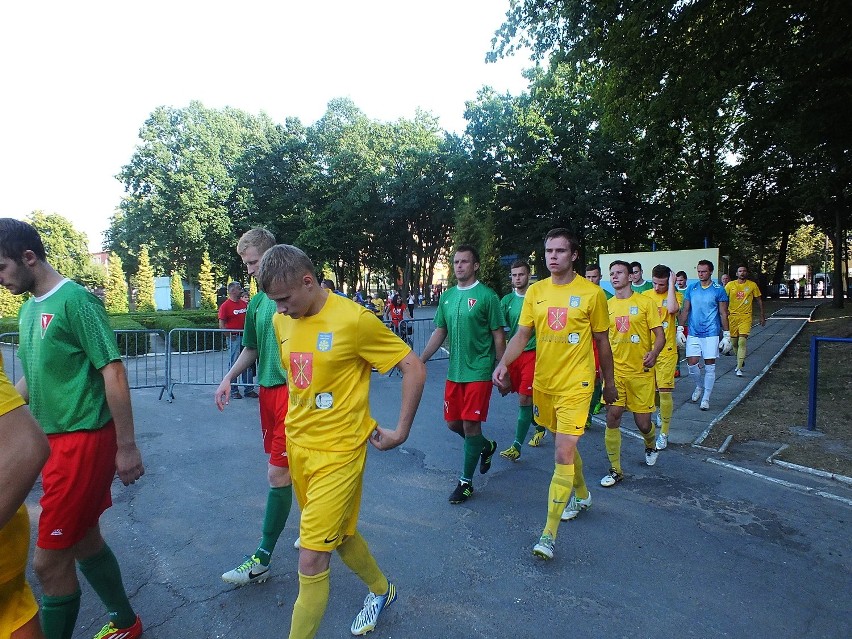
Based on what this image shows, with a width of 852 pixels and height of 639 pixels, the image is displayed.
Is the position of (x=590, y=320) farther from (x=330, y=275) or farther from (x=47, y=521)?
(x=330, y=275)

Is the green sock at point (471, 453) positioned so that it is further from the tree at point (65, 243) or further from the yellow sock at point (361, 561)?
the tree at point (65, 243)

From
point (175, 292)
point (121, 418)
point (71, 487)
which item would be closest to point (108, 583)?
point (71, 487)

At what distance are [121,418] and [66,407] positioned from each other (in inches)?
8.9

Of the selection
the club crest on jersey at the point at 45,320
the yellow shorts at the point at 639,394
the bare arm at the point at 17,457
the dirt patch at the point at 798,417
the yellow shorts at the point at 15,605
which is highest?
the club crest on jersey at the point at 45,320

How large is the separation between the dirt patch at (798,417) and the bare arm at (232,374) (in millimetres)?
5368

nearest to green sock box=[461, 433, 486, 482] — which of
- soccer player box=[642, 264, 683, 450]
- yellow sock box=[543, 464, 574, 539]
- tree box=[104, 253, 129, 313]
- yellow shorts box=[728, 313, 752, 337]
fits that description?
yellow sock box=[543, 464, 574, 539]

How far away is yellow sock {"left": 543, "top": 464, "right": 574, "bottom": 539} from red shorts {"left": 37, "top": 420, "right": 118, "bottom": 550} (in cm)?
268

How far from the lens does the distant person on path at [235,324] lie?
9.63 m

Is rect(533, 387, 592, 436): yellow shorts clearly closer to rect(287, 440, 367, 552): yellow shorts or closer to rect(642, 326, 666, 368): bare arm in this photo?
rect(642, 326, 666, 368): bare arm

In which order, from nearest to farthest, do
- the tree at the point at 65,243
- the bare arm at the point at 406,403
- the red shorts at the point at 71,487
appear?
the red shorts at the point at 71,487 → the bare arm at the point at 406,403 → the tree at the point at 65,243

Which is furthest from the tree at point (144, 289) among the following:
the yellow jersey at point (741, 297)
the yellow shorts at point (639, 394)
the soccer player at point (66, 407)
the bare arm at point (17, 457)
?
the bare arm at point (17, 457)

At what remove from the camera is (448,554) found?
3648 mm

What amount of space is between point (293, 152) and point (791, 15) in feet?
126

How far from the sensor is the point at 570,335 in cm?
393
